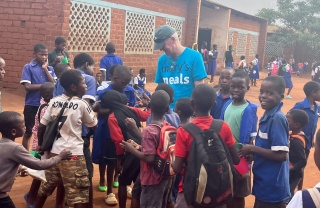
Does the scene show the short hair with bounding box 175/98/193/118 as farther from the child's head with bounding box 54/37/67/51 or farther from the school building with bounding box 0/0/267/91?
the school building with bounding box 0/0/267/91

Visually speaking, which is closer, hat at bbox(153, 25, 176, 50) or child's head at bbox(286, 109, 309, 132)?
child's head at bbox(286, 109, 309, 132)

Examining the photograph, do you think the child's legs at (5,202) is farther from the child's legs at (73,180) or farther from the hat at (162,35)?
the hat at (162,35)

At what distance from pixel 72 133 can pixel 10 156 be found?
64 centimetres

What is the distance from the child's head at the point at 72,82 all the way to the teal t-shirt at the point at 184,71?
1.08 m

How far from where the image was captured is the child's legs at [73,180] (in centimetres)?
325

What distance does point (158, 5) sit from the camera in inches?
576

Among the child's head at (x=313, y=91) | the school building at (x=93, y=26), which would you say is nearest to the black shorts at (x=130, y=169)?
the child's head at (x=313, y=91)

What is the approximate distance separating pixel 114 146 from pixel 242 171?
1.56m

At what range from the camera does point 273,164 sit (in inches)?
115

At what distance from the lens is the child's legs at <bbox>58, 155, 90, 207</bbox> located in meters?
3.25

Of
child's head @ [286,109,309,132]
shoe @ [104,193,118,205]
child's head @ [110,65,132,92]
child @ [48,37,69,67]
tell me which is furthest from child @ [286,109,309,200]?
child @ [48,37,69,67]

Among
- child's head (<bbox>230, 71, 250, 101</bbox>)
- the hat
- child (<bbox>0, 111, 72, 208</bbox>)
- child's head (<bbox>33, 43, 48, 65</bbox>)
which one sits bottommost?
child (<bbox>0, 111, 72, 208</bbox>)

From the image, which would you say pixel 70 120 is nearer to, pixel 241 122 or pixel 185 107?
pixel 185 107

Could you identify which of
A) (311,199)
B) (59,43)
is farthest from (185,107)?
(59,43)
